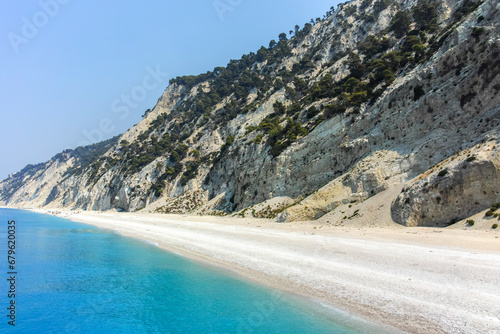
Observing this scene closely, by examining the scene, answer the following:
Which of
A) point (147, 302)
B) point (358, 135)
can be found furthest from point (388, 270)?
point (358, 135)

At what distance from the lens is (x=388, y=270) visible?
11.4 m

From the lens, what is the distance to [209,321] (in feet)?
30.3

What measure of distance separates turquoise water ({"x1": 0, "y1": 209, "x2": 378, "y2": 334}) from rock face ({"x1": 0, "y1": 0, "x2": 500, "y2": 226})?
1359 centimetres

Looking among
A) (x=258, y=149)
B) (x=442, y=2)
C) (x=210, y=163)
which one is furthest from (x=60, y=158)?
(x=442, y=2)

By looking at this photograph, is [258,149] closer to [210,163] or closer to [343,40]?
[210,163]

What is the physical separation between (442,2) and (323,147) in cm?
4361

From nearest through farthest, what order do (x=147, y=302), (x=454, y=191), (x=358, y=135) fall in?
(x=147, y=302) → (x=454, y=191) → (x=358, y=135)

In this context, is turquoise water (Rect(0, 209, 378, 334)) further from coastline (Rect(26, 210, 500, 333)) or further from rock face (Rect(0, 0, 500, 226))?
rock face (Rect(0, 0, 500, 226))

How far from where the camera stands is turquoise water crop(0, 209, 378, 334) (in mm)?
9000

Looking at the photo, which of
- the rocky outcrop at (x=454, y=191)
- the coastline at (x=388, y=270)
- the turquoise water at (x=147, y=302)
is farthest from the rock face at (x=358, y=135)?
the turquoise water at (x=147, y=302)

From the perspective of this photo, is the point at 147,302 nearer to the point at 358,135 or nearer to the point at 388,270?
the point at 388,270

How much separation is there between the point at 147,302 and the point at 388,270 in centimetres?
1064

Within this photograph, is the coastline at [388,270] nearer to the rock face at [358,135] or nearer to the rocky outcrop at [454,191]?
the rocky outcrop at [454,191]

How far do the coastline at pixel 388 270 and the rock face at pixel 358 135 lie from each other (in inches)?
176
